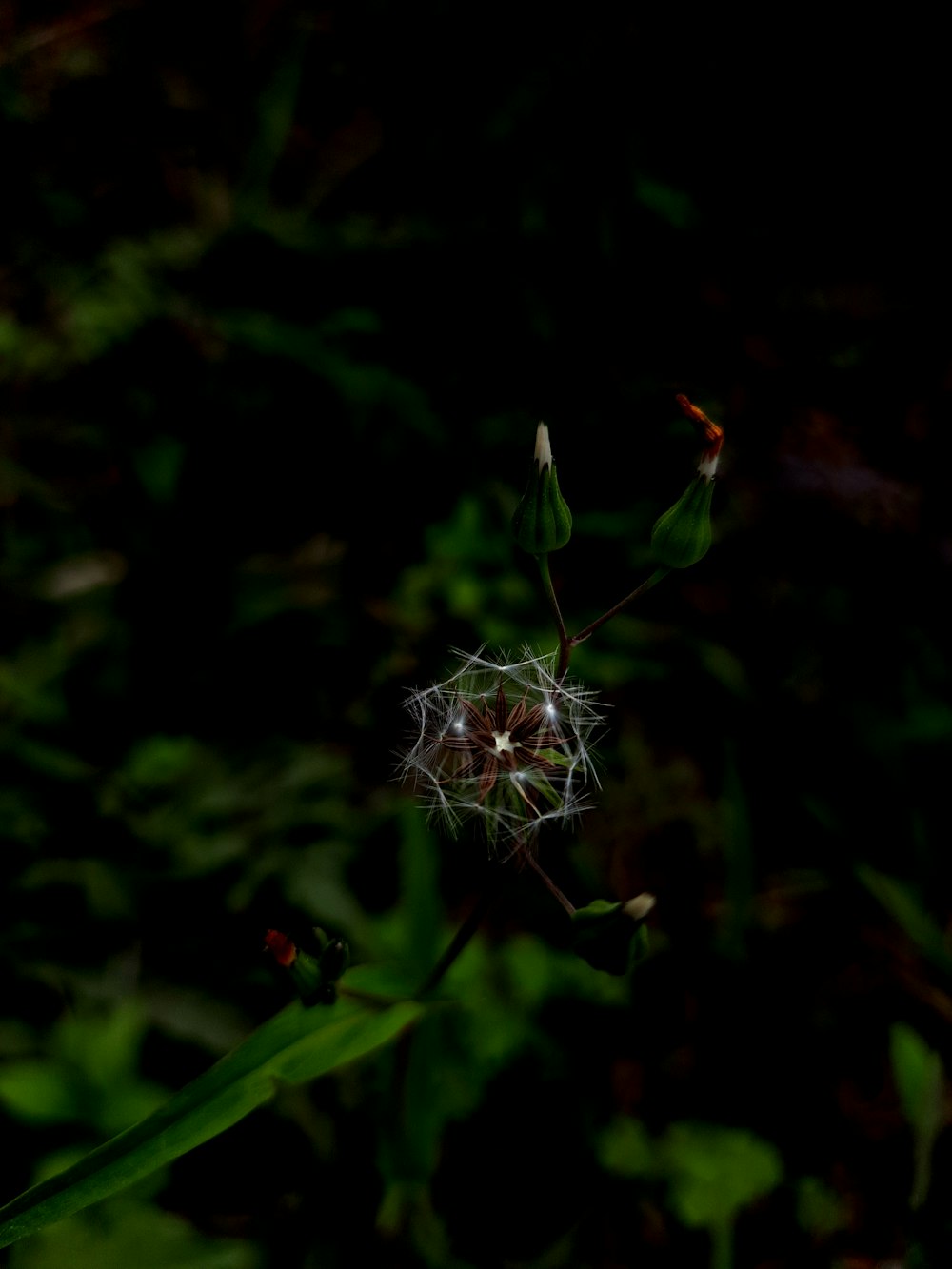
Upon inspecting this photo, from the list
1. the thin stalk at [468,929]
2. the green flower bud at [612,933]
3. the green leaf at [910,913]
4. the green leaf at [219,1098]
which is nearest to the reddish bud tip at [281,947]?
the green leaf at [219,1098]

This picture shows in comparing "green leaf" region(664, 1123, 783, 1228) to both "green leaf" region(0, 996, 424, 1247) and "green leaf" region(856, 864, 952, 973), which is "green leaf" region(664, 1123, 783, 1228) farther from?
"green leaf" region(0, 996, 424, 1247)

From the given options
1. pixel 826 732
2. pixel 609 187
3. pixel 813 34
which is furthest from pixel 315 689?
pixel 813 34

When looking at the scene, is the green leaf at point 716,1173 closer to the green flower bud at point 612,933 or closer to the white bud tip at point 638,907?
the green flower bud at point 612,933

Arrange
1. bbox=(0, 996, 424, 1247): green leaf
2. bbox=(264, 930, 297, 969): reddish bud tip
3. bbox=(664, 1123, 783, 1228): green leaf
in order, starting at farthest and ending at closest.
A: bbox=(664, 1123, 783, 1228): green leaf
bbox=(264, 930, 297, 969): reddish bud tip
bbox=(0, 996, 424, 1247): green leaf

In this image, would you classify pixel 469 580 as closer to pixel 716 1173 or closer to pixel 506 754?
pixel 506 754

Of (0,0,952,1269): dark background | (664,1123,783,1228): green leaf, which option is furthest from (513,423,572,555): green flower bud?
(664,1123,783,1228): green leaf

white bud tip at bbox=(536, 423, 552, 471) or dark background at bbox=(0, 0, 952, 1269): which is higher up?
white bud tip at bbox=(536, 423, 552, 471)

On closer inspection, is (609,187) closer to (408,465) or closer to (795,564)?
(408,465)

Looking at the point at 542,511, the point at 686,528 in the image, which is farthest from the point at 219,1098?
the point at 686,528
